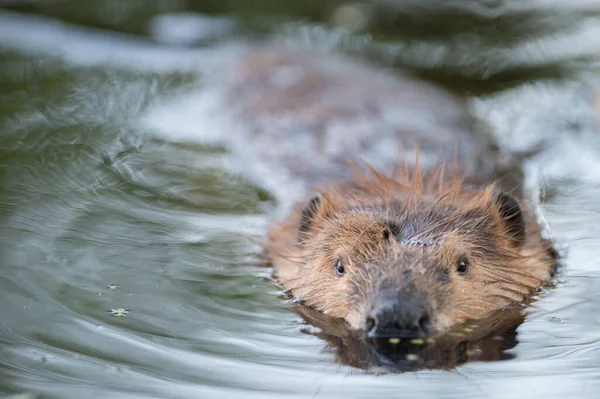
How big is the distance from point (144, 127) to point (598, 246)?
3.32m

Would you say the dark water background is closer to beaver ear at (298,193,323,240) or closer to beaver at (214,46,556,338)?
beaver at (214,46,556,338)

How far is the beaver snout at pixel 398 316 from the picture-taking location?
3.63 meters

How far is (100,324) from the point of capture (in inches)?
157

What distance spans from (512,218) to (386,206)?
618mm

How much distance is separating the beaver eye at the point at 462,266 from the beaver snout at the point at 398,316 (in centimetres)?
41

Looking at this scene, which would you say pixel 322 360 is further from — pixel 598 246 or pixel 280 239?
pixel 598 246

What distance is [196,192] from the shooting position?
229 inches

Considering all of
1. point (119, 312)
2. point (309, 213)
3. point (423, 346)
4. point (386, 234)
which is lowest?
point (119, 312)

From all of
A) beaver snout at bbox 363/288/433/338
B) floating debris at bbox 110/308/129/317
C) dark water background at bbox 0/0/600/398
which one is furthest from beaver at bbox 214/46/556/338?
floating debris at bbox 110/308/129/317

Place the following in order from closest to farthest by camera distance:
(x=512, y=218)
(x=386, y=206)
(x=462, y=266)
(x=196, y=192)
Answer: (x=462, y=266), (x=386, y=206), (x=512, y=218), (x=196, y=192)

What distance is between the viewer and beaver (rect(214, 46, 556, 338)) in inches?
152

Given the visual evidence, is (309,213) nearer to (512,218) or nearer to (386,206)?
(386,206)

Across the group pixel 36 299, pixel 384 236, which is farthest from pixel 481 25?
pixel 36 299

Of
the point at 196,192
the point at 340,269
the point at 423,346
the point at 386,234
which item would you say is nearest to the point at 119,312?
the point at 340,269
